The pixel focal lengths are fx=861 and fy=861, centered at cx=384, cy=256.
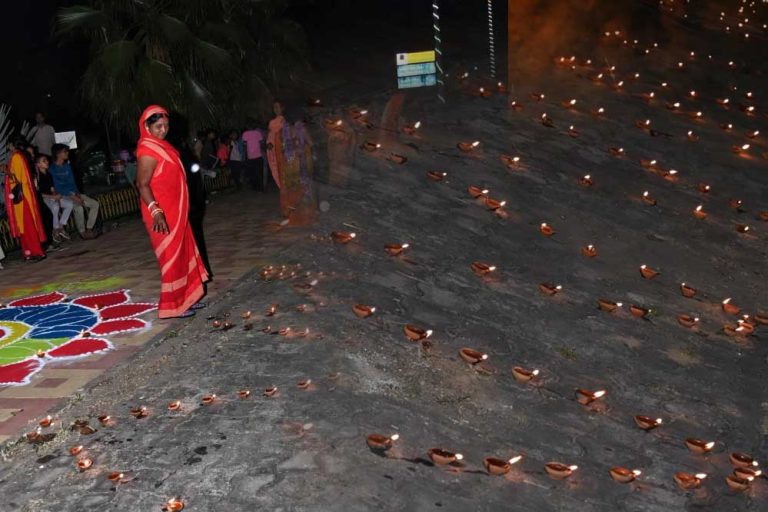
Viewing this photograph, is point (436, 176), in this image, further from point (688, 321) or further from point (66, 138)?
point (66, 138)

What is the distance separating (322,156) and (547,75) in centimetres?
656

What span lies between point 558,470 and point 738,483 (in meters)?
1.46

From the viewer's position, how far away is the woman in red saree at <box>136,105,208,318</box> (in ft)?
24.3

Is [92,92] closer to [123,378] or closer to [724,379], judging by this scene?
[123,378]

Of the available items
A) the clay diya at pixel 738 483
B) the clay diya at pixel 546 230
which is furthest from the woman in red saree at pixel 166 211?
the clay diya at pixel 738 483

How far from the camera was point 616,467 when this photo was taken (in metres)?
6.08

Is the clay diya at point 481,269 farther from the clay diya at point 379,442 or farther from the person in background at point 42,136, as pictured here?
the person in background at point 42,136

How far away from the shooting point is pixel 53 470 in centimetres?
545

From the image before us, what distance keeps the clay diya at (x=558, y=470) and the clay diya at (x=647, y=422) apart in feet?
3.99

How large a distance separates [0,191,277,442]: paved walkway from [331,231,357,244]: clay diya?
2.97 ft

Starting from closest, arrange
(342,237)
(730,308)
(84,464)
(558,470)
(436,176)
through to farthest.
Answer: (84,464), (558,470), (730,308), (342,237), (436,176)

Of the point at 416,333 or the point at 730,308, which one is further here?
the point at 730,308

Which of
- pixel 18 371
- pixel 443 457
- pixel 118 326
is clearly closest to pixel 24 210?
pixel 118 326

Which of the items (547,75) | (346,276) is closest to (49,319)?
(346,276)
